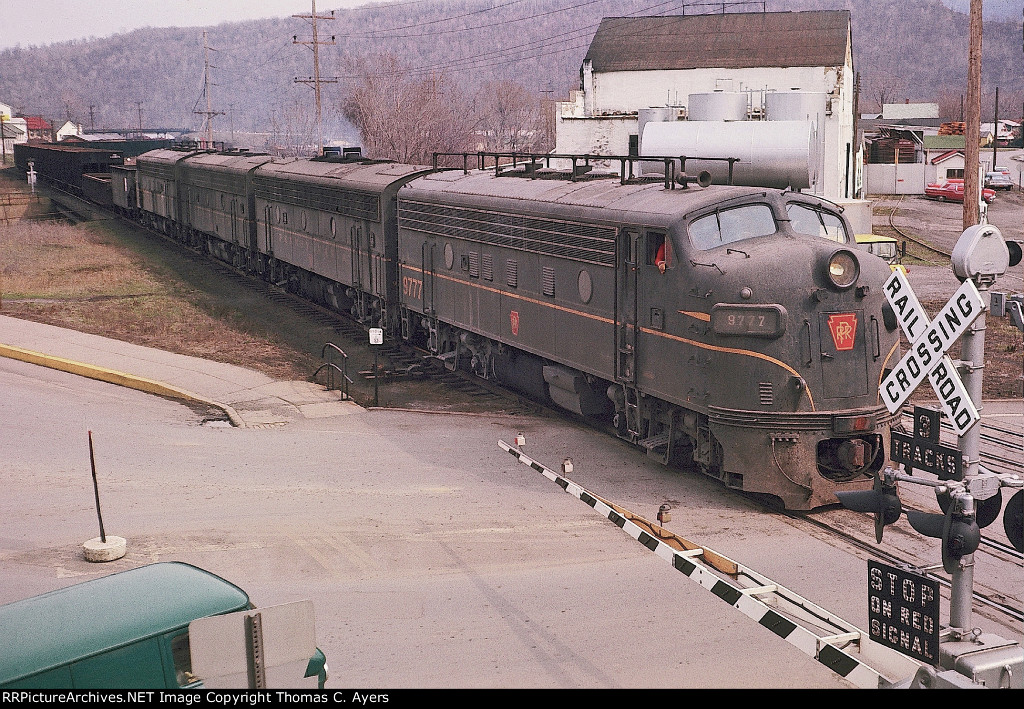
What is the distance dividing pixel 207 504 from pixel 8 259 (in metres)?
29.5

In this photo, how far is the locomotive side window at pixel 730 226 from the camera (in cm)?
1332

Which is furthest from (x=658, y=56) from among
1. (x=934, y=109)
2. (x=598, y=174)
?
(x=934, y=109)

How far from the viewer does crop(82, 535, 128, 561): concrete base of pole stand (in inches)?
443

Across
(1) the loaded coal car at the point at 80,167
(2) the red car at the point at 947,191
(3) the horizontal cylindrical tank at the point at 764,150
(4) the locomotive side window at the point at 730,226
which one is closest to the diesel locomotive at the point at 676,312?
(4) the locomotive side window at the point at 730,226

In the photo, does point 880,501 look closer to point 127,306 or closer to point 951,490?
point 951,490

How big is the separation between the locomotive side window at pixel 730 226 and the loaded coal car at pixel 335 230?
34.3 feet

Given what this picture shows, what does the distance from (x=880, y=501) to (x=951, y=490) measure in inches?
24.5

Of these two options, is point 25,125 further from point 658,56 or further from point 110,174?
point 658,56

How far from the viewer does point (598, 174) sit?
17.7 m

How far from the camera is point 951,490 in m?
7.33

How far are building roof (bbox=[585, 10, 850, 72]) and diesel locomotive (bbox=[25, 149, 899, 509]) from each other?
117ft

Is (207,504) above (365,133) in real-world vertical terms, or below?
below

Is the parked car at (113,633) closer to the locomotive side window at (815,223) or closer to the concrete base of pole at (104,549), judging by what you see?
the concrete base of pole at (104,549)

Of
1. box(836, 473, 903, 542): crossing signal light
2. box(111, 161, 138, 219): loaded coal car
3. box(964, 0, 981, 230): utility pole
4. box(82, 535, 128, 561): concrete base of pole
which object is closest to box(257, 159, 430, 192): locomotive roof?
box(964, 0, 981, 230): utility pole
